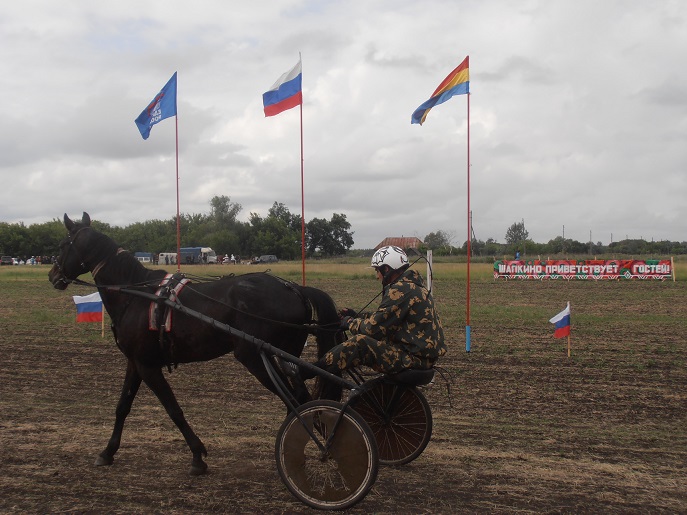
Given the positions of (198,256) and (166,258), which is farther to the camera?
(198,256)

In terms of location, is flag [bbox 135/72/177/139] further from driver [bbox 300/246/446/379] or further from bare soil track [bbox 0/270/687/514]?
driver [bbox 300/246/446/379]

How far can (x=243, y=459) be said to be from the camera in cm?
629

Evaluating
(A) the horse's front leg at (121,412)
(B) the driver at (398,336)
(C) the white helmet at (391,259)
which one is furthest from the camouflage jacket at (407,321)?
(A) the horse's front leg at (121,412)

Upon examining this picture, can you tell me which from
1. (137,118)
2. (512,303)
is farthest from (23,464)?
(512,303)

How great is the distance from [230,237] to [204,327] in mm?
93019

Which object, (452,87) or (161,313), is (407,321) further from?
(452,87)

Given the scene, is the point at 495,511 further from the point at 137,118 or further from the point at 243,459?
the point at 137,118

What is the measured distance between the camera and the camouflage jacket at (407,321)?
5.24m

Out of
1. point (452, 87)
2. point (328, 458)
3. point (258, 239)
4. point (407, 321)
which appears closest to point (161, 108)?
point (452, 87)

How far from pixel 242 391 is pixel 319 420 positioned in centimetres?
455

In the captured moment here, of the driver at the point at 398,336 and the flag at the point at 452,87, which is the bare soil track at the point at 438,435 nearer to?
the driver at the point at 398,336

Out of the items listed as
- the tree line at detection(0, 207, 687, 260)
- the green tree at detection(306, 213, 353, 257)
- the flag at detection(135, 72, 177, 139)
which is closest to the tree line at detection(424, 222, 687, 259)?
the tree line at detection(0, 207, 687, 260)

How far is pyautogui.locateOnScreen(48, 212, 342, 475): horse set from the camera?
241 inches

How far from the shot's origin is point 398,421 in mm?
6066
